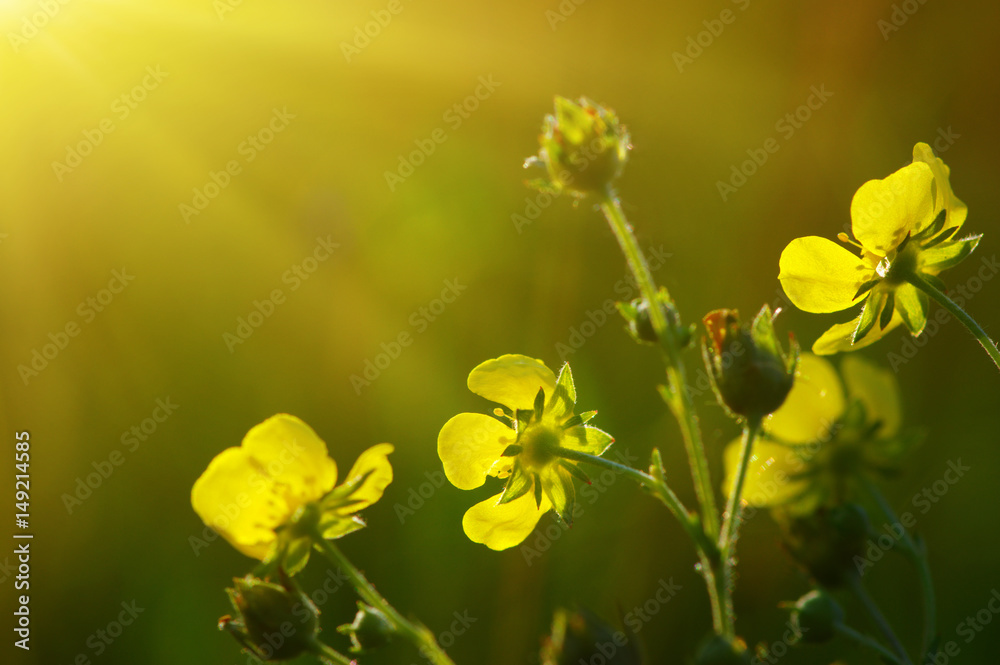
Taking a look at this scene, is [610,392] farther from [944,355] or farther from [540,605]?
[944,355]

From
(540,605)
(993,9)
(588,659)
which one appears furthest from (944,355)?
(588,659)

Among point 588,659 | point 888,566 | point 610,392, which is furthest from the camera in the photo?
point 610,392

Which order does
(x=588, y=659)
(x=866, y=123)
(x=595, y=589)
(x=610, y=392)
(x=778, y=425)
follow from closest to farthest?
(x=588, y=659) → (x=778, y=425) → (x=595, y=589) → (x=610, y=392) → (x=866, y=123)

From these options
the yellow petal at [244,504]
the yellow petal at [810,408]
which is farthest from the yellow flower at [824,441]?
the yellow petal at [244,504]

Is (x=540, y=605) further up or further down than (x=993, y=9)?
further down

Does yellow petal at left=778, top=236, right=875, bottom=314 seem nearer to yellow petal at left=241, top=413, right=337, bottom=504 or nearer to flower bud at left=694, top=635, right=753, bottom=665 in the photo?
flower bud at left=694, top=635, right=753, bottom=665

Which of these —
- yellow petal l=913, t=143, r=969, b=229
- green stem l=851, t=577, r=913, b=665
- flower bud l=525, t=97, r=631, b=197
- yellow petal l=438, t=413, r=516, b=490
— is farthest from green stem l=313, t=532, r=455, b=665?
yellow petal l=913, t=143, r=969, b=229

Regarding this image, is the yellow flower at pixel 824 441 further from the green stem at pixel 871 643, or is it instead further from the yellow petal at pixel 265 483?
the yellow petal at pixel 265 483
